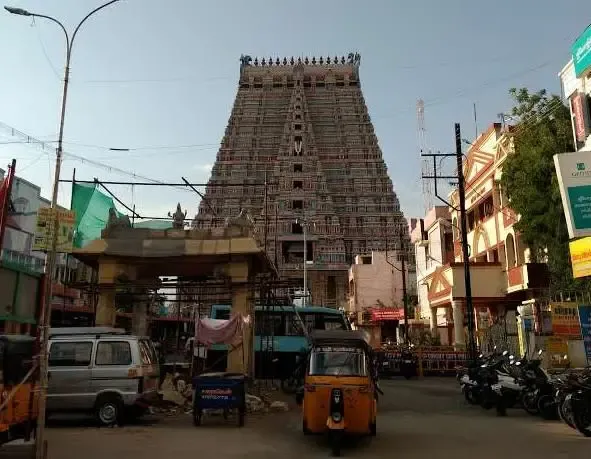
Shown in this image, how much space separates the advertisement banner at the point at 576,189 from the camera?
13328 millimetres

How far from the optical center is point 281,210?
67.6m

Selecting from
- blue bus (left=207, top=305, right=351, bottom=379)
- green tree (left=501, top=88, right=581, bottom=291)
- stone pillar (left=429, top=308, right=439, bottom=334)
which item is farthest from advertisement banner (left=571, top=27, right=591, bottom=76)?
stone pillar (left=429, top=308, right=439, bottom=334)

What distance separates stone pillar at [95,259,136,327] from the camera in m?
15.5

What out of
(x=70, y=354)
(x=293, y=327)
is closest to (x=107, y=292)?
(x=70, y=354)

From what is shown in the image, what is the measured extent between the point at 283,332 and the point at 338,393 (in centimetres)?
1413

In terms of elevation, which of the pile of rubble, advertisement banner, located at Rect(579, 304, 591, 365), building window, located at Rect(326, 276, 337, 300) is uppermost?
building window, located at Rect(326, 276, 337, 300)

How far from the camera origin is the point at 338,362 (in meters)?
9.75

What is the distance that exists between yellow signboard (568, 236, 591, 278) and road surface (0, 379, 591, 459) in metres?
4.20

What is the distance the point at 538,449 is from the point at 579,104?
11.7 m

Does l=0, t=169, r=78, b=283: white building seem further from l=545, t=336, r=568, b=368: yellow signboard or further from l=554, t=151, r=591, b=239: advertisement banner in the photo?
l=554, t=151, r=591, b=239: advertisement banner

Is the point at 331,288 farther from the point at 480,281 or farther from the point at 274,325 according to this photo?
the point at 274,325

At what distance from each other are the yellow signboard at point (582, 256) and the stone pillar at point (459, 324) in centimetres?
1234

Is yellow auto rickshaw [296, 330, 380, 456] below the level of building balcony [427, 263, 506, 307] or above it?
below

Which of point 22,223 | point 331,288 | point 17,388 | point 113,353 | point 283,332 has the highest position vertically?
point 22,223
